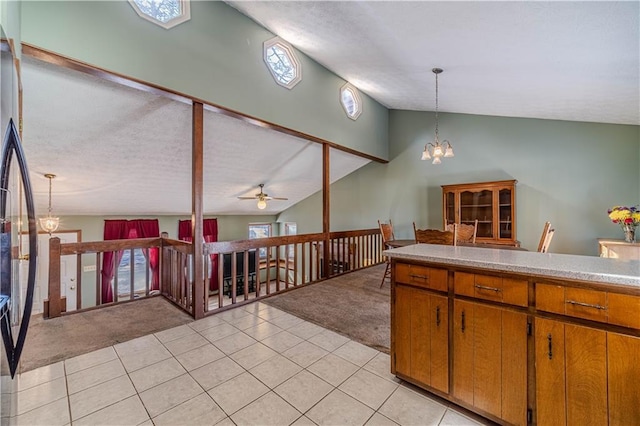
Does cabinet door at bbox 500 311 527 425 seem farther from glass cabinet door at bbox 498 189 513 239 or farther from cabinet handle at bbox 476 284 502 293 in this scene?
glass cabinet door at bbox 498 189 513 239

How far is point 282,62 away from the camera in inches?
162

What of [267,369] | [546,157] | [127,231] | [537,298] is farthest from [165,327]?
[546,157]

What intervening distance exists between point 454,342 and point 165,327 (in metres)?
2.73

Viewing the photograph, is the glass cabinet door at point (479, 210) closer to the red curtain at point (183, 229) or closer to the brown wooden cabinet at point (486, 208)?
the brown wooden cabinet at point (486, 208)

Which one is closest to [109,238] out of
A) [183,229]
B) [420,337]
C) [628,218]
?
[183,229]

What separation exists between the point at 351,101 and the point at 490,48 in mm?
3153

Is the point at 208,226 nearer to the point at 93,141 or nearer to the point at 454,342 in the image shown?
the point at 93,141

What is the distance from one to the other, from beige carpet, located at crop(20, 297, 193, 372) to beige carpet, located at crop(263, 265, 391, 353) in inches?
50.2

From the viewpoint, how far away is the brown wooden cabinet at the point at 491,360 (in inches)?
54.5

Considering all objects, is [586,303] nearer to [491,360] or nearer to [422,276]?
[491,360]

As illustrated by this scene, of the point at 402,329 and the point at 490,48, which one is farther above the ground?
the point at 490,48

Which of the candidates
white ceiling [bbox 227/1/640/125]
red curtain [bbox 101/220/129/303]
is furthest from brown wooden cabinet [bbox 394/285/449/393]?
red curtain [bbox 101/220/129/303]

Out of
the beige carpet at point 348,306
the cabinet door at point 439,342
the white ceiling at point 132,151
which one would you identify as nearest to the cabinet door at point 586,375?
the cabinet door at point 439,342

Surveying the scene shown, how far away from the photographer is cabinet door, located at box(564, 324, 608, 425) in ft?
3.85
